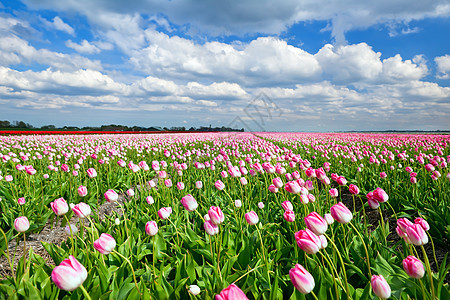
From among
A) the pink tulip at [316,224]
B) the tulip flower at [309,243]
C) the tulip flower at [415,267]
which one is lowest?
the tulip flower at [415,267]

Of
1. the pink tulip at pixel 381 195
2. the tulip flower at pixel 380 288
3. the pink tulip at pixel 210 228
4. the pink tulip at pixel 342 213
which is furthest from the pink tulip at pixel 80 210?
the pink tulip at pixel 381 195

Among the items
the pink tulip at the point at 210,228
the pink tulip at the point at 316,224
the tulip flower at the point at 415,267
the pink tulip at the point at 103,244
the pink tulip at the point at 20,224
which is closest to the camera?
the tulip flower at the point at 415,267

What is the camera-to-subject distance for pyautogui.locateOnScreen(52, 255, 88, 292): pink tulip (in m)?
1.11

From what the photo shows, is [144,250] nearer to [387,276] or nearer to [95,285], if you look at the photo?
[95,285]

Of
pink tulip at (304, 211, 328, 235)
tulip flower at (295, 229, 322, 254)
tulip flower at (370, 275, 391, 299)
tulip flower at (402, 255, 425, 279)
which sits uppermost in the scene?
pink tulip at (304, 211, 328, 235)

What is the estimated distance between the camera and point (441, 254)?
2.90 metres

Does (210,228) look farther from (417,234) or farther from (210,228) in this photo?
(417,234)

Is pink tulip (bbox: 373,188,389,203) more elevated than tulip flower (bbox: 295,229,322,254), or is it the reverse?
pink tulip (bbox: 373,188,389,203)

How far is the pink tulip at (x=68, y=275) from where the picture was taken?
1.11 metres

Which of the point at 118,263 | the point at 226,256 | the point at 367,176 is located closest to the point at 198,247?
the point at 226,256

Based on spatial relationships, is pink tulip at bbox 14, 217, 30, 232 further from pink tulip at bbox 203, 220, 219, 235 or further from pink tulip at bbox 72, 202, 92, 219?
pink tulip at bbox 203, 220, 219, 235

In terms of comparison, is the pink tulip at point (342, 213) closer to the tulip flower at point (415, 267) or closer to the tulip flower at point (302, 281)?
the tulip flower at point (415, 267)

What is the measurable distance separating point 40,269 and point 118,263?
1.91 ft

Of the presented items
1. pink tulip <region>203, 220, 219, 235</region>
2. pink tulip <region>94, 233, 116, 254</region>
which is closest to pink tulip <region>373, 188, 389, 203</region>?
pink tulip <region>203, 220, 219, 235</region>
